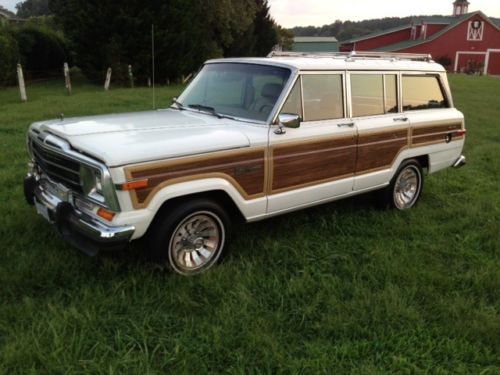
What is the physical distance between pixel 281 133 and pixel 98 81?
787 inches

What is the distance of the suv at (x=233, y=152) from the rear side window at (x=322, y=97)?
0.01 metres

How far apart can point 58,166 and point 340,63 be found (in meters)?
3.05

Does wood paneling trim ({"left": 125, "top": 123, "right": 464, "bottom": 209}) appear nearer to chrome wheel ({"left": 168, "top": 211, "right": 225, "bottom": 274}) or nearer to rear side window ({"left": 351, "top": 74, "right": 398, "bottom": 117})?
rear side window ({"left": 351, "top": 74, "right": 398, "bottom": 117})

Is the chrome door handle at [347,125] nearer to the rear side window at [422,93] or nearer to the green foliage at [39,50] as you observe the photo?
the rear side window at [422,93]

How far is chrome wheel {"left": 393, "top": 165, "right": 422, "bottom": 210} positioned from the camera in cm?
593

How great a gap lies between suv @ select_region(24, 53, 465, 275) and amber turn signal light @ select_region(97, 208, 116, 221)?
1 centimetres

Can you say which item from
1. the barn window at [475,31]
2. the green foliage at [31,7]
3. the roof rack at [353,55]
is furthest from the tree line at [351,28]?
the roof rack at [353,55]

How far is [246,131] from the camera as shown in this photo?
4195mm

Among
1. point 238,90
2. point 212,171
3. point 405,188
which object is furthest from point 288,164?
point 405,188

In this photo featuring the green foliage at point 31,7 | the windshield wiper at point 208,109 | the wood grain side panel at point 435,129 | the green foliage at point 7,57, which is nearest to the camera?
the windshield wiper at point 208,109

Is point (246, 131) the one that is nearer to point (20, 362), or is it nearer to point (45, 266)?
point (45, 266)

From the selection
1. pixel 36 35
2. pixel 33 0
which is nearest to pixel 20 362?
pixel 36 35

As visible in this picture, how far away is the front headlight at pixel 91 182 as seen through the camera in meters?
3.44

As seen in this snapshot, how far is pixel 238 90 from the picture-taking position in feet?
15.8
